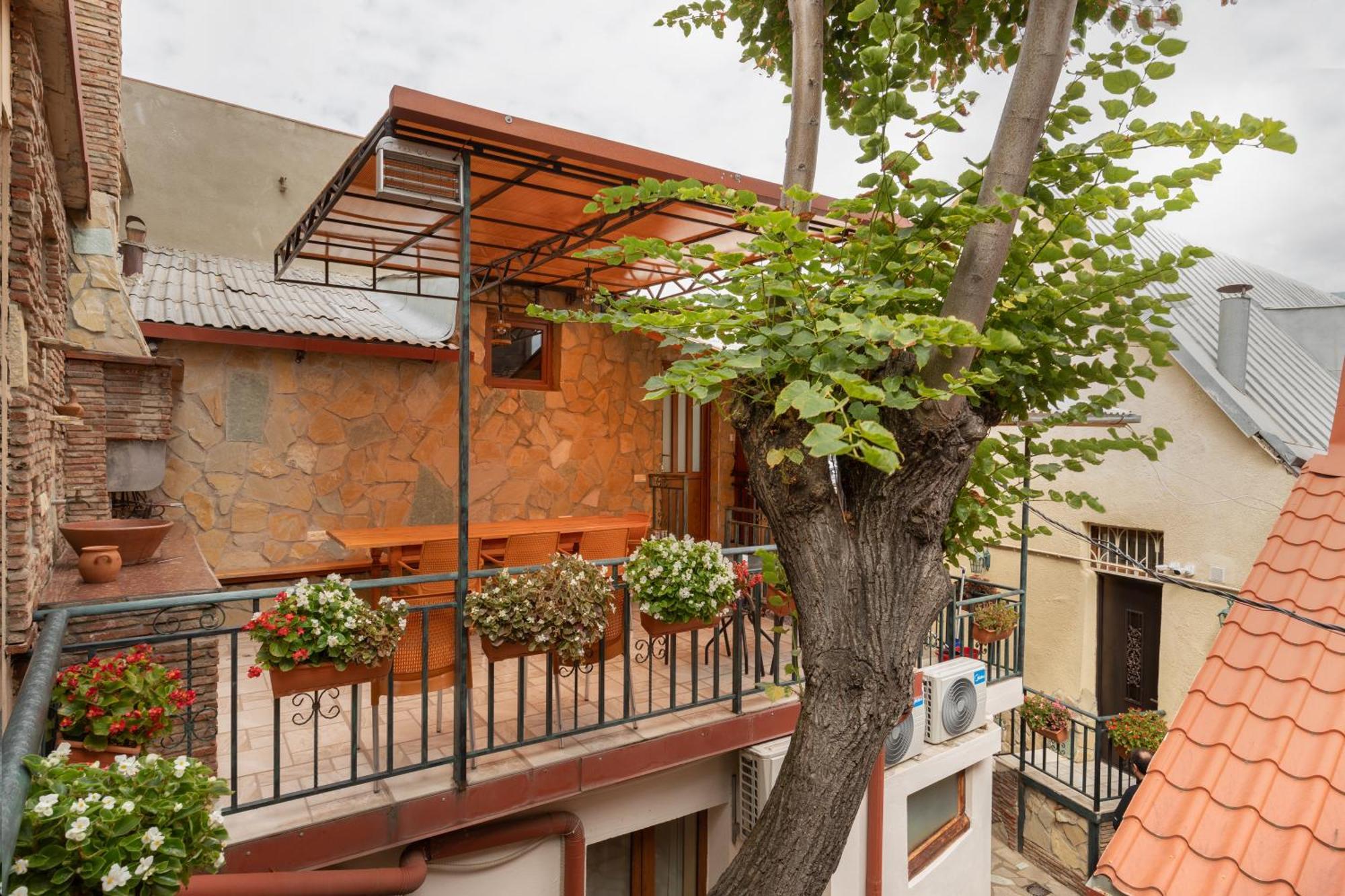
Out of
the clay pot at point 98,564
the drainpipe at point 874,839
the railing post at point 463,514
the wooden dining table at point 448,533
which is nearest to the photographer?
the clay pot at point 98,564

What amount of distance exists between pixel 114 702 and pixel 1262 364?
1138 centimetres

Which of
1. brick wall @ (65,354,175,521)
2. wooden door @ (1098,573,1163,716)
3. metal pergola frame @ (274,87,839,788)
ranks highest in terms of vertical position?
metal pergola frame @ (274,87,839,788)

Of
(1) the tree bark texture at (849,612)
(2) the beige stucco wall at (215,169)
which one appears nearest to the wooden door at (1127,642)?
(1) the tree bark texture at (849,612)

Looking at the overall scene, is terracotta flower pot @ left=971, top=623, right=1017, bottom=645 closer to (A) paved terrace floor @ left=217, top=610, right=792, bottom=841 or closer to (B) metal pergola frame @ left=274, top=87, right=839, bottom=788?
(A) paved terrace floor @ left=217, top=610, right=792, bottom=841

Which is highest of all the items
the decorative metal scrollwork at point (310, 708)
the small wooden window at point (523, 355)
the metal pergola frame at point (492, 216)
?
the metal pergola frame at point (492, 216)

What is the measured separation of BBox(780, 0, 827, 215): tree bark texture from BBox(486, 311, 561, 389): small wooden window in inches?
203

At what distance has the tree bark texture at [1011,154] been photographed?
2.41 metres

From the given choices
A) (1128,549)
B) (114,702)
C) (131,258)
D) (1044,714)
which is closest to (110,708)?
(114,702)

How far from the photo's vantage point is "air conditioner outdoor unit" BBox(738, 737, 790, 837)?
4.52 metres

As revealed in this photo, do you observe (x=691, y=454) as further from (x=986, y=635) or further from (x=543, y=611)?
(x=543, y=611)

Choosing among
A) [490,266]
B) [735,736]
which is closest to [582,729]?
[735,736]

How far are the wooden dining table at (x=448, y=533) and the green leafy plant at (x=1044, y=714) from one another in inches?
195

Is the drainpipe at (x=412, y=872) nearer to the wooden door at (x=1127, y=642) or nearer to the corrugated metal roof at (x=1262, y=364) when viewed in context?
the corrugated metal roof at (x=1262, y=364)

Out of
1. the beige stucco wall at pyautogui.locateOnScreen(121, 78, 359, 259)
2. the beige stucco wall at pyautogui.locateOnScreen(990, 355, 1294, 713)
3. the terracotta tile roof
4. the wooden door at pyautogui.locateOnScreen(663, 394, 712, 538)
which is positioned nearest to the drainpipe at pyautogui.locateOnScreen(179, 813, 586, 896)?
the terracotta tile roof
